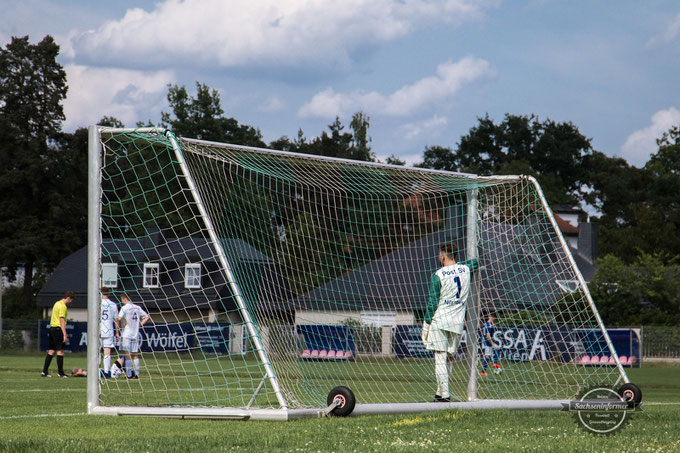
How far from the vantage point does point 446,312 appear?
31.2 ft

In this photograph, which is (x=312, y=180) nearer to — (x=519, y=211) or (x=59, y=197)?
(x=519, y=211)

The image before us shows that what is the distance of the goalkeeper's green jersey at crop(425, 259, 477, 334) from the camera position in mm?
9469

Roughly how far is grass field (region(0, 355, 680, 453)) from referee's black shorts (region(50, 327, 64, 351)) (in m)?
7.08

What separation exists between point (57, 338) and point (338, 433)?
10593 mm

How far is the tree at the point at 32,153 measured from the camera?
4988 cm

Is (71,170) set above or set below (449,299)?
above

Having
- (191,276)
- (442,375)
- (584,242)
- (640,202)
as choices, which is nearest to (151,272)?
(191,276)

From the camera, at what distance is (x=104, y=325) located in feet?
48.8

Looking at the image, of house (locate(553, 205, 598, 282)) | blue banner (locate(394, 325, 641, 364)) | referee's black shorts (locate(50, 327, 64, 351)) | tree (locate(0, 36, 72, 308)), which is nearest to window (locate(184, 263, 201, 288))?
referee's black shorts (locate(50, 327, 64, 351))

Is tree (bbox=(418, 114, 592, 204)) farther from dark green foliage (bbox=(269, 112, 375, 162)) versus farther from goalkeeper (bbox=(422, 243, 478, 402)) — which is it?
goalkeeper (bbox=(422, 243, 478, 402))

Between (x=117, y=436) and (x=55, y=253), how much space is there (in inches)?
1847

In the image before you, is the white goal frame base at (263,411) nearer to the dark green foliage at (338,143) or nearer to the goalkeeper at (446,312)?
the goalkeeper at (446,312)

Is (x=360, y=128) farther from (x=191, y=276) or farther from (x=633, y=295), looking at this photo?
(x=191, y=276)

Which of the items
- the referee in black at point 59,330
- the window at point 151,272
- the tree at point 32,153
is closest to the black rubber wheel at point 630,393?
the window at point 151,272
